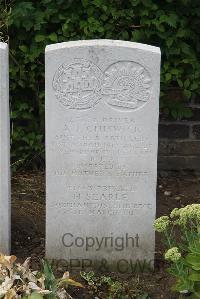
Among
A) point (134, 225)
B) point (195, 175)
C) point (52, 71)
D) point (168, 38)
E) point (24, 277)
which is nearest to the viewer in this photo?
point (24, 277)

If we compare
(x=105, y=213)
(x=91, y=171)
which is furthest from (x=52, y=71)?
(x=105, y=213)

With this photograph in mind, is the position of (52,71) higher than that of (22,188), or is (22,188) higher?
(52,71)

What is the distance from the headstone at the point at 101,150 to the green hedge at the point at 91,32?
1.40 meters

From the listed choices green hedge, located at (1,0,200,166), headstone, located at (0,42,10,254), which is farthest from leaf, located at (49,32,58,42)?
headstone, located at (0,42,10,254)

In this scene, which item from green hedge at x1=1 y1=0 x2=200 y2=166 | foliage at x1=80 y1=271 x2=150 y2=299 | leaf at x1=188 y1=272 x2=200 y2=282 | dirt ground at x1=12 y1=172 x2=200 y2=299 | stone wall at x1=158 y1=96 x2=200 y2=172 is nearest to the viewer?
leaf at x1=188 y1=272 x2=200 y2=282

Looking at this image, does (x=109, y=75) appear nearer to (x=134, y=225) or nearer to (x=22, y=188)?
(x=134, y=225)

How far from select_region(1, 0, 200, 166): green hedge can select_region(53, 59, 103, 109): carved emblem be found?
4.65ft

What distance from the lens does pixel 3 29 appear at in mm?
5477

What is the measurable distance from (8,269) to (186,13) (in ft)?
8.82

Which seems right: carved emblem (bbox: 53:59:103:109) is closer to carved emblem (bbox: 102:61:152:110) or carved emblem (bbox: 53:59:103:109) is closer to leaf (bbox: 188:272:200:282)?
carved emblem (bbox: 102:61:152:110)

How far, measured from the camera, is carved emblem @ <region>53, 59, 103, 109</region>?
3.94 meters

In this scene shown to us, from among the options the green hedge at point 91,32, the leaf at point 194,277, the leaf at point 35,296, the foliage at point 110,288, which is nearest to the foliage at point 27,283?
the leaf at point 35,296

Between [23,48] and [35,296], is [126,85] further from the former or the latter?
[23,48]

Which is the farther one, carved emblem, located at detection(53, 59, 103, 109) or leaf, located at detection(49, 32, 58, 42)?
leaf, located at detection(49, 32, 58, 42)
